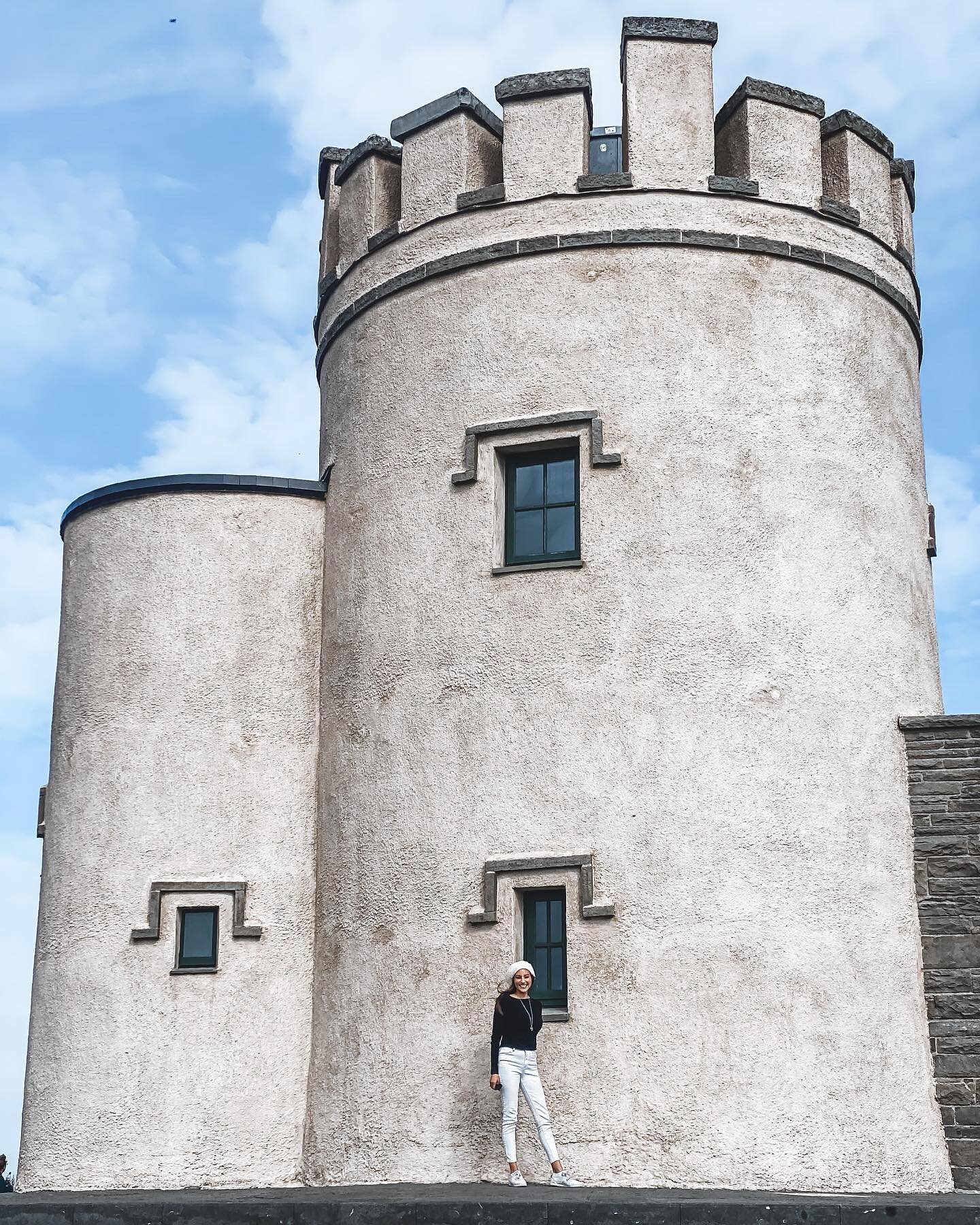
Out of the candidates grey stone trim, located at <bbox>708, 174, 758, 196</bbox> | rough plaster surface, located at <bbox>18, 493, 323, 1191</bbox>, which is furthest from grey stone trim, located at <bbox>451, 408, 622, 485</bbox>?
grey stone trim, located at <bbox>708, 174, 758, 196</bbox>

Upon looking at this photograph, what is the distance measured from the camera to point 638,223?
14.2 meters

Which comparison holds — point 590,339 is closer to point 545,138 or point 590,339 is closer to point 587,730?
point 545,138

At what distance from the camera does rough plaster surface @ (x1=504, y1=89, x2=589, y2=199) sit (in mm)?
14461

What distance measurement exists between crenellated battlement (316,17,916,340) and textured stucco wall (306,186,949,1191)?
0.34ft

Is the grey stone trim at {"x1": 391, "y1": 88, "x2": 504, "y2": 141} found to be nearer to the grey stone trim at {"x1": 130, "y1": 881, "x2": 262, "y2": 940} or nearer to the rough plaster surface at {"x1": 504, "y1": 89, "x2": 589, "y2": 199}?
the rough plaster surface at {"x1": 504, "y1": 89, "x2": 589, "y2": 199}

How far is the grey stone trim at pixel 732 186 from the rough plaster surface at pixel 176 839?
4.52 metres

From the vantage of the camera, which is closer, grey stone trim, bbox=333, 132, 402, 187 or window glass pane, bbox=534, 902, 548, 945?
window glass pane, bbox=534, 902, 548, 945

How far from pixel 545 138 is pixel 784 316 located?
2.61 metres

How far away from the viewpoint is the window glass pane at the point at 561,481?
13875 mm

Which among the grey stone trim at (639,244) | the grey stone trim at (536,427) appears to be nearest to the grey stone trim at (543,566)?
the grey stone trim at (536,427)

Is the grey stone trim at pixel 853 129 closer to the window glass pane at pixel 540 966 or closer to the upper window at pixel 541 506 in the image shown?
the upper window at pixel 541 506

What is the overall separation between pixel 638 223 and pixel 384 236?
2509 mm

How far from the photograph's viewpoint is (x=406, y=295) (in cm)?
1498

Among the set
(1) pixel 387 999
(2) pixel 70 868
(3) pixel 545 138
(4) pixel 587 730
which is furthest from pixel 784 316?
(2) pixel 70 868
